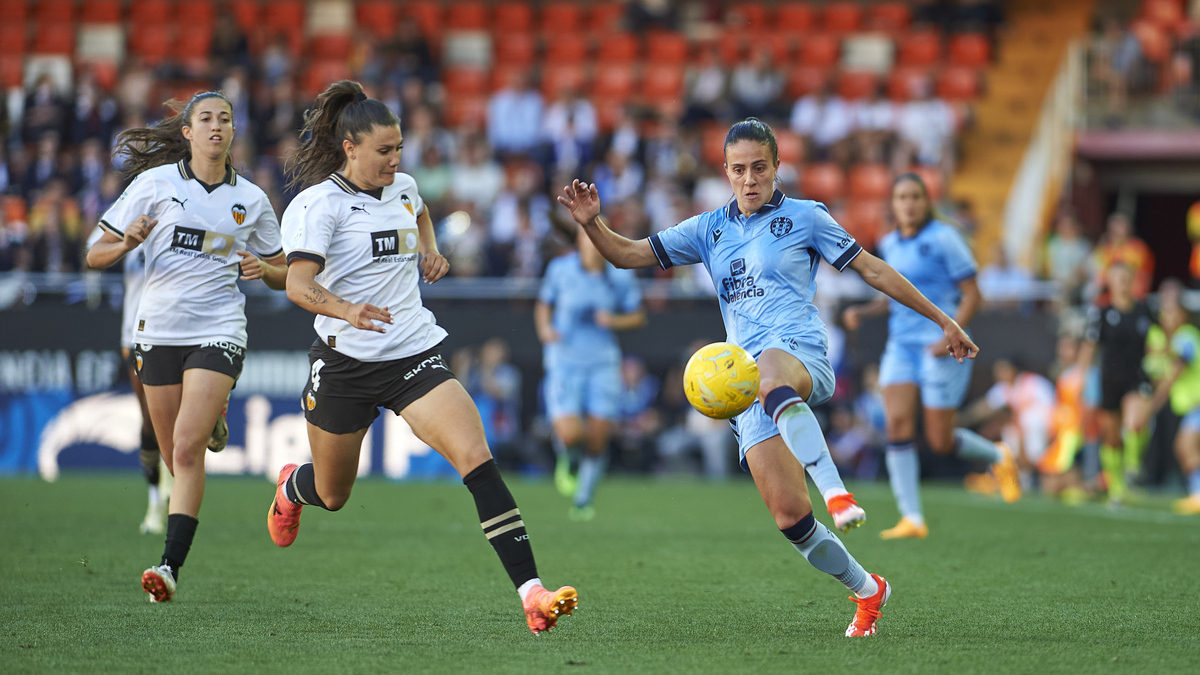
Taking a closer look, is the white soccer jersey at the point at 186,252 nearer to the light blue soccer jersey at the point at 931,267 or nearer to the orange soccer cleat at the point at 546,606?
the orange soccer cleat at the point at 546,606

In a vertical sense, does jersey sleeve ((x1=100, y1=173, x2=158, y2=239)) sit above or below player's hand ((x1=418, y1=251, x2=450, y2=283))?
above

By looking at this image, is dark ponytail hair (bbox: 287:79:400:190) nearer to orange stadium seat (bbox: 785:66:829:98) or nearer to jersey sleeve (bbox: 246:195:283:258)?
jersey sleeve (bbox: 246:195:283:258)

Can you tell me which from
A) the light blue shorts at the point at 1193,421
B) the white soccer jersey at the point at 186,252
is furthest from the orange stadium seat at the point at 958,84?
the white soccer jersey at the point at 186,252

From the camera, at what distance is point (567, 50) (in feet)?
82.2

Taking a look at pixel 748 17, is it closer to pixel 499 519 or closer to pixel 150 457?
pixel 150 457

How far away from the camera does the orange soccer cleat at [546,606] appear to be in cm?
544

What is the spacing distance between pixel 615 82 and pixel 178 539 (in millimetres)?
18628

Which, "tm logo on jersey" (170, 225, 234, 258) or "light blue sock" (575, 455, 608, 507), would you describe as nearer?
"tm logo on jersey" (170, 225, 234, 258)

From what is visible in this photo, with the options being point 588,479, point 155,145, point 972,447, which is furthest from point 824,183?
point 155,145

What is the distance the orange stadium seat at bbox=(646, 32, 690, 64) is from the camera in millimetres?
24812

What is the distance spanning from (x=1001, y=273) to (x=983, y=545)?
891 centimetres

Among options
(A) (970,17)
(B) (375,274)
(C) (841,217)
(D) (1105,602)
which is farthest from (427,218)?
(A) (970,17)

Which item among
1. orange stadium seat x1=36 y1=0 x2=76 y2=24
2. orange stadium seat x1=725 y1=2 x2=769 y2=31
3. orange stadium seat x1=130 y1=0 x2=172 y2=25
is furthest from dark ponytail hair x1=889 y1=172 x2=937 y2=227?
orange stadium seat x1=36 y1=0 x2=76 y2=24

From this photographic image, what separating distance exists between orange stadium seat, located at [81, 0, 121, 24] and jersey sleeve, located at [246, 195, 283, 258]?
20034mm
